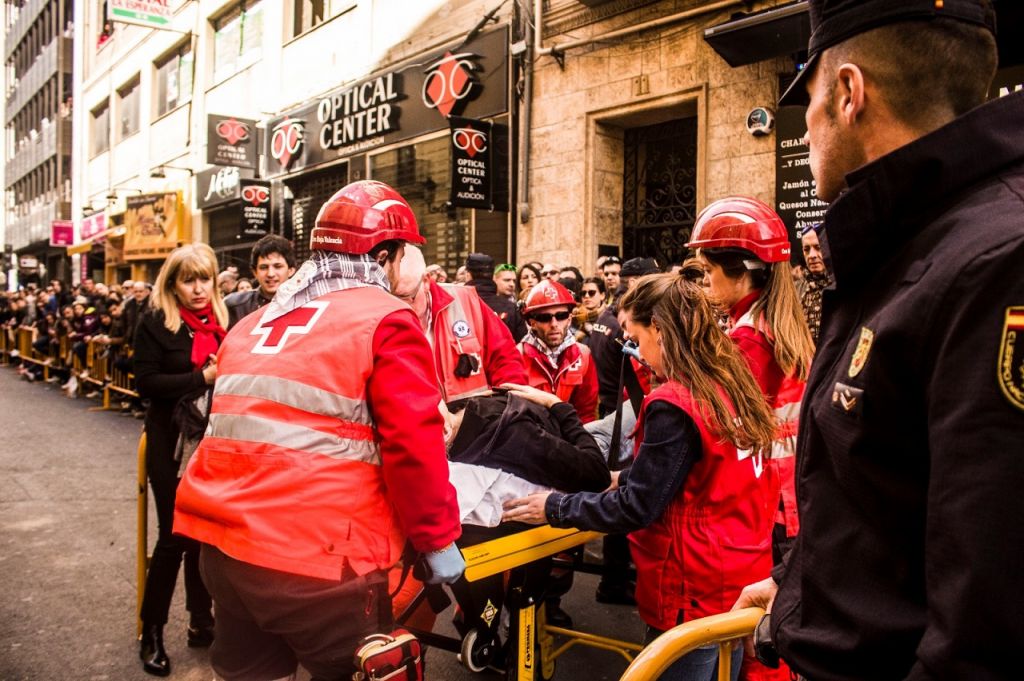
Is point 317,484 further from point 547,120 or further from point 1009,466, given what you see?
point 547,120

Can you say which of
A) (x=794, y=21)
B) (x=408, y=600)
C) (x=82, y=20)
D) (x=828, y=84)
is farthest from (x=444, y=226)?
(x=82, y=20)

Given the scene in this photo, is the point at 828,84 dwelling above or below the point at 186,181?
below

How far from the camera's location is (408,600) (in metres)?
3.23

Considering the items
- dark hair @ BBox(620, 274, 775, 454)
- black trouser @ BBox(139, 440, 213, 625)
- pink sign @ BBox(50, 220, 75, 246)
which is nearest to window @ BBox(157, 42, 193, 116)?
pink sign @ BBox(50, 220, 75, 246)

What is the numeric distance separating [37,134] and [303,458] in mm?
50065

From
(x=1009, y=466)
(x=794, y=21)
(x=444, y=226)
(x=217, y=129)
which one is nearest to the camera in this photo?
(x=1009, y=466)

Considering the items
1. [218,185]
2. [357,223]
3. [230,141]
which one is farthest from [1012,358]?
[218,185]

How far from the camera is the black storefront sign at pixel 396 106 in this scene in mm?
12492

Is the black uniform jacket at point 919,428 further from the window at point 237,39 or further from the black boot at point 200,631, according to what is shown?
the window at point 237,39

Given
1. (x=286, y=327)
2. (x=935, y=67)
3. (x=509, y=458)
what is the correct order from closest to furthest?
(x=935, y=67) < (x=286, y=327) < (x=509, y=458)

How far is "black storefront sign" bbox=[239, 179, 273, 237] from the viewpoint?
18.7 m

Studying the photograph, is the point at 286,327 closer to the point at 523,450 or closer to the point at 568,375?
the point at 523,450

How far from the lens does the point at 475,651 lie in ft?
11.8

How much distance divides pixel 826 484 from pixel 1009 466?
326 millimetres
